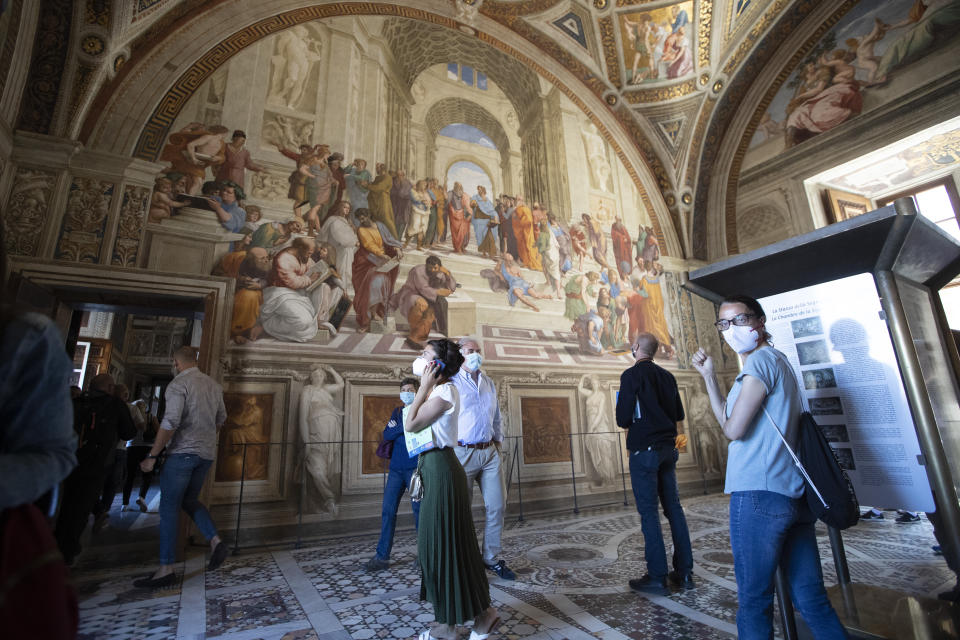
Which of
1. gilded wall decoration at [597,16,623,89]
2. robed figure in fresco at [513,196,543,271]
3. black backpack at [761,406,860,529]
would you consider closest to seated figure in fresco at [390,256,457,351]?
robed figure in fresco at [513,196,543,271]

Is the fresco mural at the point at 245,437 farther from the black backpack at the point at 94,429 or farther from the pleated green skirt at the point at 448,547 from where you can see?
the pleated green skirt at the point at 448,547

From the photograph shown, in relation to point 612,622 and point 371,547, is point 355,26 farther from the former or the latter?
point 612,622


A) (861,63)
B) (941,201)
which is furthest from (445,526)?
(941,201)

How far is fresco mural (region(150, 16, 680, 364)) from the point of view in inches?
215

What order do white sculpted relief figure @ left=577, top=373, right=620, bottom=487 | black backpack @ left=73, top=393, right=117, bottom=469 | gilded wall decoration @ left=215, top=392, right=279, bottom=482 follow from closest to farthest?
black backpack @ left=73, top=393, right=117, bottom=469 < gilded wall decoration @ left=215, top=392, right=279, bottom=482 < white sculpted relief figure @ left=577, top=373, right=620, bottom=487

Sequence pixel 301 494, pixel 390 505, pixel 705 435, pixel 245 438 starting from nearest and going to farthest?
1. pixel 390 505
2. pixel 301 494
3. pixel 245 438
4. pixel 705 435

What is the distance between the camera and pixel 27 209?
4586mm

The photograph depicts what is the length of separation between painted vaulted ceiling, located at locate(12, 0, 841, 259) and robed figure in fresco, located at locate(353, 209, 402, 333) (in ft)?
7.90

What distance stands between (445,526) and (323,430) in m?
3.59

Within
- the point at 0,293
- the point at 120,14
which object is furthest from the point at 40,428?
the point at 120,14

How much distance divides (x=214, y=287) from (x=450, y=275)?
3006 mm

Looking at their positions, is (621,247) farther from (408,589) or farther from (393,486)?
(408,589)

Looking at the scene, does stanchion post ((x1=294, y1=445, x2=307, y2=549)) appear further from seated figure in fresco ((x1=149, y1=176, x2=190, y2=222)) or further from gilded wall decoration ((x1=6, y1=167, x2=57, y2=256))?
gilded wall decoration ((x1=6, y1=167, x2=57, y2=256))

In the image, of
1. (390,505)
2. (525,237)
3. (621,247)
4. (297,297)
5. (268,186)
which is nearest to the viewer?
(390,505)
